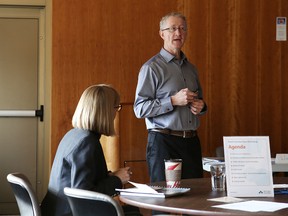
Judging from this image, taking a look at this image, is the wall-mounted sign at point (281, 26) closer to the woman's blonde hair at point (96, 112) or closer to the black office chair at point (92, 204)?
the woman's blonde hair at point (96, 112)

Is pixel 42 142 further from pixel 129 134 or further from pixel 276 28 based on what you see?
pixel 276 28

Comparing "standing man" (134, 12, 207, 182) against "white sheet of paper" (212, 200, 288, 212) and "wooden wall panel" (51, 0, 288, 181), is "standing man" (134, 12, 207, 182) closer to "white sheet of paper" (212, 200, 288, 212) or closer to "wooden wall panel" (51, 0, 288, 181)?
"wooden wall panel" (51, 0, 288, 181)

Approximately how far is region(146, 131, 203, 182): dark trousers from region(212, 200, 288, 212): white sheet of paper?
165cm

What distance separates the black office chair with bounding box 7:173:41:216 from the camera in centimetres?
271

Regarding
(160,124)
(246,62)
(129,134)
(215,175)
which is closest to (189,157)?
(160,124)

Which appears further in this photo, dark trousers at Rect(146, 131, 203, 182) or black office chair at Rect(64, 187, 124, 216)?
dark trousers at Rect(146, 131, 203, 182)

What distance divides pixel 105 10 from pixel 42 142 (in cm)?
158

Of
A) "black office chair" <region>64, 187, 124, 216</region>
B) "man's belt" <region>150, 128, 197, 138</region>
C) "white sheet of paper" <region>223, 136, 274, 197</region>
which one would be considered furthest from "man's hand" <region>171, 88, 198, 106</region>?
"black office chair" <region>64, 187, 124, 216</region>

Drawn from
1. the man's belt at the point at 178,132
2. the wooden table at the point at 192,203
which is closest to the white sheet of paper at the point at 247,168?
the wooden table at the point at 192,203

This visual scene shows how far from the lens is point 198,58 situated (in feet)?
19.9

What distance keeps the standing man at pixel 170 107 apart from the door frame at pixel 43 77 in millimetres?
2109

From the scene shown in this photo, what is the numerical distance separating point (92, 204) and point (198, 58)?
155 inches

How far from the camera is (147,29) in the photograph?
596 cm

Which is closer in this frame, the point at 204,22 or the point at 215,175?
the point at 215,175
